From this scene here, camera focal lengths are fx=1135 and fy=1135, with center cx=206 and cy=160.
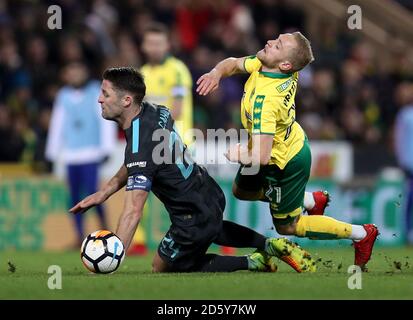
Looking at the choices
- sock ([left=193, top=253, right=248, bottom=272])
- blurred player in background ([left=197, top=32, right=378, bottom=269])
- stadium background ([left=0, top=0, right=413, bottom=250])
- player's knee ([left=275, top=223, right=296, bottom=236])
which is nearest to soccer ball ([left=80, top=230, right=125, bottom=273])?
sock ([left=193, top=253, right=248, bottom=272])

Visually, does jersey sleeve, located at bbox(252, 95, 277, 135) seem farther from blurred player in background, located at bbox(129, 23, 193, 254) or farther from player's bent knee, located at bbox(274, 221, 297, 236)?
blurred player in background, located at bbox(129, 23, 193, 254)

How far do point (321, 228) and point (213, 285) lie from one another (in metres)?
1.45

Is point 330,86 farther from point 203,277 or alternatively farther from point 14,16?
point 203,277

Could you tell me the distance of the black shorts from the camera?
841 cm

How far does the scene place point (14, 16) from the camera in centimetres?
1697

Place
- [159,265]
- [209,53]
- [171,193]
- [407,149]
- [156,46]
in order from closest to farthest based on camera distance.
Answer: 1. [171,193]
2. [159,265]
3. [156,46]
4. [407,149]
5. [209,53]

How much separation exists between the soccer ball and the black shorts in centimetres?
57

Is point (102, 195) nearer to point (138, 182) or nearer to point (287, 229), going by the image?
point (138, 182)

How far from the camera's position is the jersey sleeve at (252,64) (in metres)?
8.78

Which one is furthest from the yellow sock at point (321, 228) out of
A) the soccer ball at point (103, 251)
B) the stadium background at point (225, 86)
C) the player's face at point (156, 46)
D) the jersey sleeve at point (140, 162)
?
the stadium background at point (225, 86)

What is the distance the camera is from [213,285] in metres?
7.54

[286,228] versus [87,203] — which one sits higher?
[87,203]

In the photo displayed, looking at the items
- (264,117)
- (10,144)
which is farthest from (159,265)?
(10,144)
